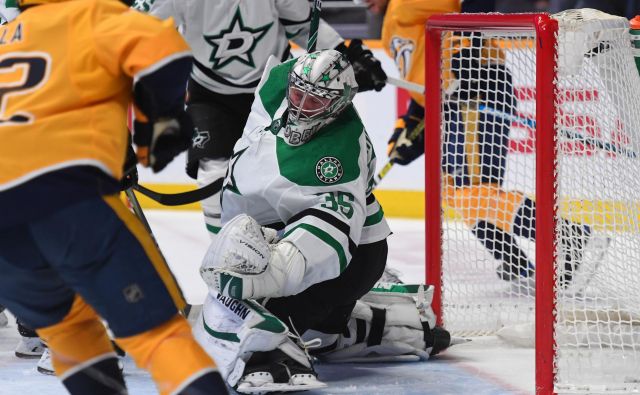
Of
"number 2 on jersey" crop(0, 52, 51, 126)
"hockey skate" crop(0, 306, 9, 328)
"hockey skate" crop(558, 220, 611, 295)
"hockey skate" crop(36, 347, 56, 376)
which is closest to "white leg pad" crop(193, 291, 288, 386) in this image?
"hockey skate" crop(36, 347, 56, 376)

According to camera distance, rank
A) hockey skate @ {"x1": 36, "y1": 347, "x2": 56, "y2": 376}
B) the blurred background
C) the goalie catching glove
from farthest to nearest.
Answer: the blurred background → hockey skate @ {"x1": 36, "y1": 347, "x2": 56, "y2": 376} → the goalie catching glove

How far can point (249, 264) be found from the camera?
272 cm

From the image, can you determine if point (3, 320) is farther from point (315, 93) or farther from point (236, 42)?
point (315, 93)

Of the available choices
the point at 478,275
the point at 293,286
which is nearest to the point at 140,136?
the point at 293,286

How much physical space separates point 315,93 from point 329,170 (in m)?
0.18

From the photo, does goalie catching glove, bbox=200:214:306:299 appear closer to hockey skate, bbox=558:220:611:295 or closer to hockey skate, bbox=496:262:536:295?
hockey skate, bbox=558:220:611:295

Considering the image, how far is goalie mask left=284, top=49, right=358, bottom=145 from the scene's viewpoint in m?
2.96

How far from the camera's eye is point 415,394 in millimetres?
2943

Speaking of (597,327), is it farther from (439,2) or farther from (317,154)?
(439,2)

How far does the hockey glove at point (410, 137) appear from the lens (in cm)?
480

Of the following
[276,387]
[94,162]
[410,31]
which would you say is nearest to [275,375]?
[276,387]

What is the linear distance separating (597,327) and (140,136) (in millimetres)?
1377

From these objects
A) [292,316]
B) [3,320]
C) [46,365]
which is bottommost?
[3,320]

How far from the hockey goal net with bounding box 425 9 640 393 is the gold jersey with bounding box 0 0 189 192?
1.02 meters
